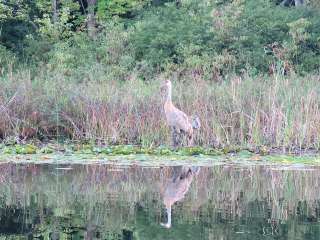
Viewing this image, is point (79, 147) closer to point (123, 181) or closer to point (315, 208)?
point (123, 181)

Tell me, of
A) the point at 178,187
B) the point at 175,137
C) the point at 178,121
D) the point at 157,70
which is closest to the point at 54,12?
the point at 157,70

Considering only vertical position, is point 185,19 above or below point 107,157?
above

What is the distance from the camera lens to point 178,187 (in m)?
11.0

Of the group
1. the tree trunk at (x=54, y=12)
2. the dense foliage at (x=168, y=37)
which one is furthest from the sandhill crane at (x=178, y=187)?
the tree trunk at (x=54, y=12)

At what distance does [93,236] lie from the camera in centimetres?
801

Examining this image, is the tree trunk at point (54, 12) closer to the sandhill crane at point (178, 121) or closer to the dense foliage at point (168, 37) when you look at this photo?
the dense foliage at point (168, 37)

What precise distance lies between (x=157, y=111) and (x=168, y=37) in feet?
32.6

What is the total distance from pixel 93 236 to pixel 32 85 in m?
8.39

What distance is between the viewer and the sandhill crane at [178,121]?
1423 cm

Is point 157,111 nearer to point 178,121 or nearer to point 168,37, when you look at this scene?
point 178,121

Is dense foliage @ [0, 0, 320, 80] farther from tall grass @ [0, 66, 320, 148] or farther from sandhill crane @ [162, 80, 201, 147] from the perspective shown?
sandhill crane @ [162, 80, 201, 147]

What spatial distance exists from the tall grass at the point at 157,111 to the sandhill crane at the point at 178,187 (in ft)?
7.21

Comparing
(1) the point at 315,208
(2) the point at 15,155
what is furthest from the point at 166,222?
(2) the point at 15,155

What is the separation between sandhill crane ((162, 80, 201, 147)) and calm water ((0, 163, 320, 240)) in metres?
1.58
